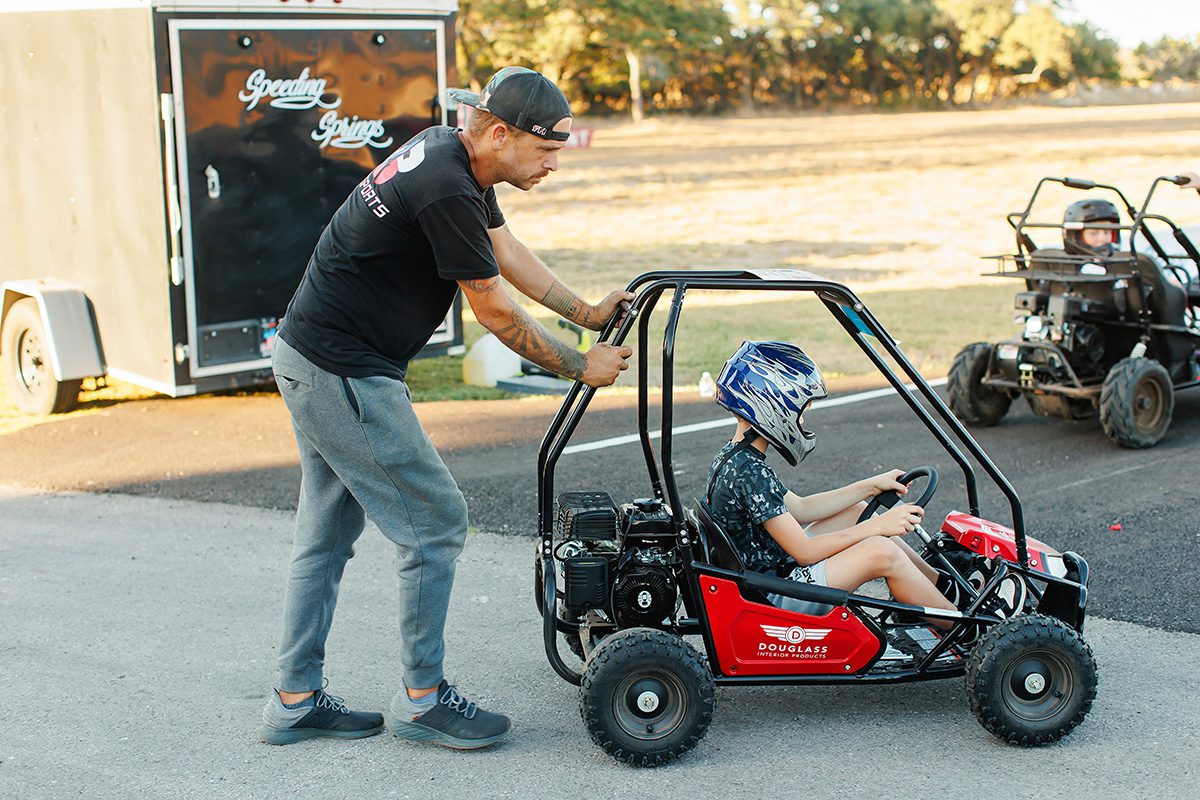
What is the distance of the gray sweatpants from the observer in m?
3.93

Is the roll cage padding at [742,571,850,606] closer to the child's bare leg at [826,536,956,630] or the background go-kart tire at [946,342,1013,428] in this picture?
the child's bare leg at [826,536,956,630]

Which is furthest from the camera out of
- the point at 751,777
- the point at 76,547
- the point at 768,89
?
the point at 768,89

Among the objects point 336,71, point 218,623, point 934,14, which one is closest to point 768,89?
point 934,14

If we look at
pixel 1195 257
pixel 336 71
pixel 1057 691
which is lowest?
pixel 1057 691

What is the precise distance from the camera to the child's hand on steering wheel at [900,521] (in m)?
4.13

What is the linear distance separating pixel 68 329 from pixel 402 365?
5930 mm

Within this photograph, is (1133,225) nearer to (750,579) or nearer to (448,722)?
(750,579)

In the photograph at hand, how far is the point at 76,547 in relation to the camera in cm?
625

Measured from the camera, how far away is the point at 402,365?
4.08 m

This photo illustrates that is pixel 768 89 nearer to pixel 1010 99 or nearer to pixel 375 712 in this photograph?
pixel 1010 99

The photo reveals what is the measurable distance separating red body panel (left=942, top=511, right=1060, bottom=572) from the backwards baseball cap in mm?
1925

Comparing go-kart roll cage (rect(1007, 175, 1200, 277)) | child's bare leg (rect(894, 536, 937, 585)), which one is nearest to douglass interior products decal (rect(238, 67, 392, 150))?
go-kart roll cage (rect(1007, 175, 1200, 277))

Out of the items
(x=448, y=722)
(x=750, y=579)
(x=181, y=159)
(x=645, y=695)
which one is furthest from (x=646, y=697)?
(x=181, y=159)

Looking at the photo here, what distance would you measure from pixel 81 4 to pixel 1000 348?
631cm
